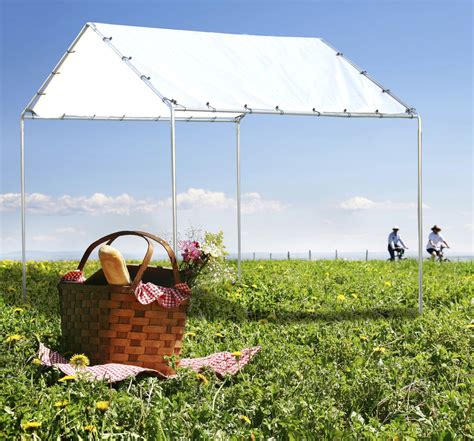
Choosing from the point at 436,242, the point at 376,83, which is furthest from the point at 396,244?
the point at 376,83

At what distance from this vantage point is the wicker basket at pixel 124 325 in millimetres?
4141

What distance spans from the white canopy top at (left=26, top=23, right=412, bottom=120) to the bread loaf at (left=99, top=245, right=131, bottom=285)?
1653 mm

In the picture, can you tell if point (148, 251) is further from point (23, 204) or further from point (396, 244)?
point (396, 244)

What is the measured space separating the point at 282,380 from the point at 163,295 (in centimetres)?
88

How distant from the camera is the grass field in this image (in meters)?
3.09

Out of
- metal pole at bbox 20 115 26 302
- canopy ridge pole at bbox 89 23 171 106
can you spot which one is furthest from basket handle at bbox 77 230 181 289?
metal pole at bbox 20 115 26 302

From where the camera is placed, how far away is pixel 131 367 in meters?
4.04

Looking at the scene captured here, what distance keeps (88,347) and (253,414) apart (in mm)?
1365

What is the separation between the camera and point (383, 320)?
595cm

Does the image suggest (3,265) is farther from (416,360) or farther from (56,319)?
(416,360)

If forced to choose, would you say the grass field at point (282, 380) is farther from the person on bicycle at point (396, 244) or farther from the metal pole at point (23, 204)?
the person on bicycle at point (396, 244)

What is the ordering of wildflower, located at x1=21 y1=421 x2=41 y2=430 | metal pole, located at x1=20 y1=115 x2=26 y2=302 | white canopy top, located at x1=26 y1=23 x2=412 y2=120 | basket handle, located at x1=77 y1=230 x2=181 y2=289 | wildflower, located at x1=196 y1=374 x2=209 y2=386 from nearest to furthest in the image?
wildflower, located at x1=21 y1=421 x2=41 y2=430, wildflower, located at x1=196 y1=374 x2=209 y2=386, basket handle, located at x1=77 y1=230 x2=181 y2=289, white canopy top, located at x1=26 y1=23 x2=412 y2=120, metal pole, located at x1=20 y1=115 x2=26 y2=302

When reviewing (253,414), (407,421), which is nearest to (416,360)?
(407,421)

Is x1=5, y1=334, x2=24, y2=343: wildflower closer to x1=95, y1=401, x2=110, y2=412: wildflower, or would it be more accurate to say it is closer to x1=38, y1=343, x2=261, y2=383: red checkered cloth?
x1=38, y1=343, x2=261, y2=383: red checkered cloth
